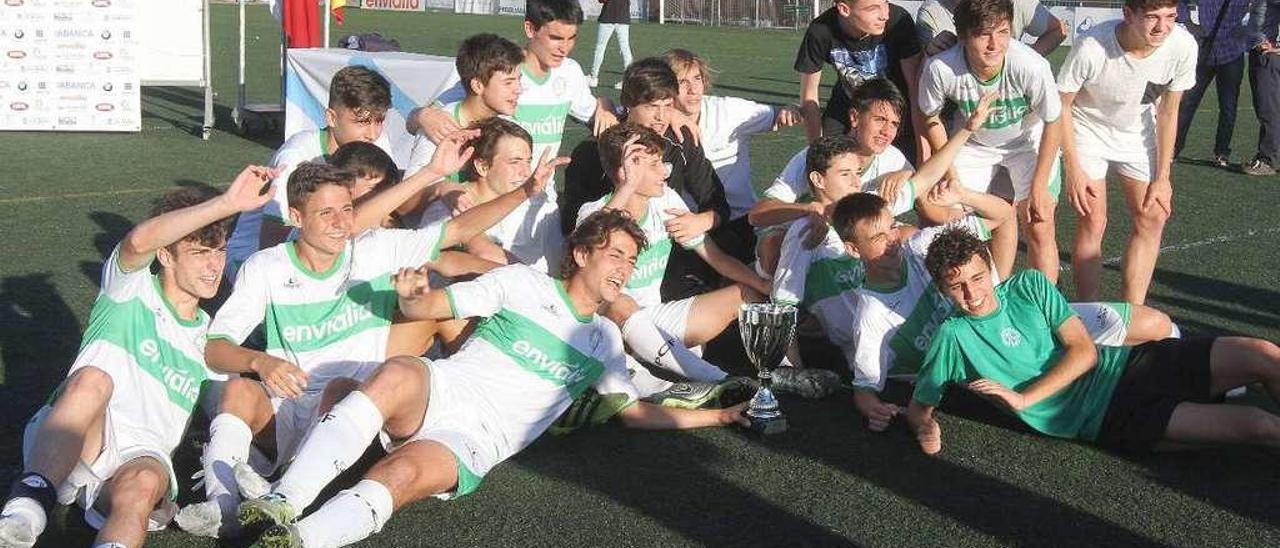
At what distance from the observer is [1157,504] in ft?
15.6

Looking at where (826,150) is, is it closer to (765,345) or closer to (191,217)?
(765,345)

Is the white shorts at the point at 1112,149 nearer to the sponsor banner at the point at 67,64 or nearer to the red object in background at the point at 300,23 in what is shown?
the red object in background at the point at 300,23

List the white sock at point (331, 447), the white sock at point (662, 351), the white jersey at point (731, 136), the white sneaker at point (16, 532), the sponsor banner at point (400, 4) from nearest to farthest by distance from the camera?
1. the white sneaker at point (16, 532)
2. the white sock at point (331, 447)
3. the white sock at point (662, 351)
4. the white jersey at point (731, 136)
5. the sponsor banner at point (400, 4)

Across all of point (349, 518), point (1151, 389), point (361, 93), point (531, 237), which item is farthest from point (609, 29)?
point (349, 518)

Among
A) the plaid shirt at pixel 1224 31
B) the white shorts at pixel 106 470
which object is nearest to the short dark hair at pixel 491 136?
the white shorts at pixel 106 470

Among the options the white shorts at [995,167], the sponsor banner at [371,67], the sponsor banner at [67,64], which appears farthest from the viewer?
the sponsor banner at [67,64]

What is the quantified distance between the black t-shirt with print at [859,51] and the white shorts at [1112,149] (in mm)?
872

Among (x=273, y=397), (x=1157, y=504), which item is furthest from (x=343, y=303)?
(x=1157, y=504)

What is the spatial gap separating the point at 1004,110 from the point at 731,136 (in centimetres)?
138

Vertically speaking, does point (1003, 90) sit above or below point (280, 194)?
above

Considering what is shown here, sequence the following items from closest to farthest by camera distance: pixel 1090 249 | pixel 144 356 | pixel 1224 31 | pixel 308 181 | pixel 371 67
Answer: pixel 144 356 → pixel 308 181 → pixel 1090 249 → pixel 371 67 → pixel 1224 31

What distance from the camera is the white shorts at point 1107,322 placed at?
5742 mm

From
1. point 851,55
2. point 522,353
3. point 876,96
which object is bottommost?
point 522,353

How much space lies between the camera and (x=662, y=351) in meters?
6.10
